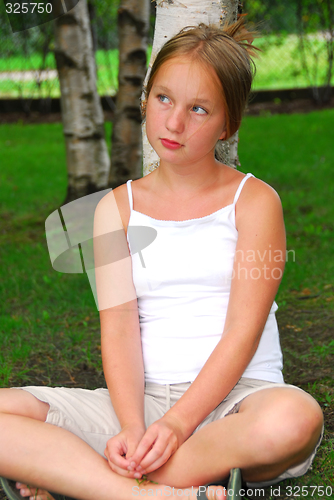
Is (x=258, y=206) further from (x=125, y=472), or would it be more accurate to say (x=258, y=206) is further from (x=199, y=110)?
(x=125, y=472)

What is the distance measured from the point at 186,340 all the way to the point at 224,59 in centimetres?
91

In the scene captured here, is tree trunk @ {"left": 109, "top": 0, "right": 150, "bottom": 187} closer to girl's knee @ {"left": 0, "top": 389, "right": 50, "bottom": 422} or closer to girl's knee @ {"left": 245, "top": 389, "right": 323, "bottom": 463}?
girl's knee @ {"left": 0, "top": 389, "right": 50, "bottom": 422}

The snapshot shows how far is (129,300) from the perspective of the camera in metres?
1.97

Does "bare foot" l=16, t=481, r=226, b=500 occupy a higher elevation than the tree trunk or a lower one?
lower

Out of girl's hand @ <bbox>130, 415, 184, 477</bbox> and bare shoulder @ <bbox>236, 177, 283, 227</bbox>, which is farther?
bare shoulder @ <bbox>236, 177, 283, 227</bbox>

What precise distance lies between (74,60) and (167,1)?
2930 millimetres

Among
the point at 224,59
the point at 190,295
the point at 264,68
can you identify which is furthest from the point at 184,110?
the point at 264,68

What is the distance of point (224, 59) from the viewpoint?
183cm

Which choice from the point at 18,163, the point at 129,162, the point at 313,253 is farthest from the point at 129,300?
the point at 18,163

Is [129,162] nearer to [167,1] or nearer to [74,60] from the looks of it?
[74,60]

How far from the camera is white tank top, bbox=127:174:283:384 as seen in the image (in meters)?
1.89

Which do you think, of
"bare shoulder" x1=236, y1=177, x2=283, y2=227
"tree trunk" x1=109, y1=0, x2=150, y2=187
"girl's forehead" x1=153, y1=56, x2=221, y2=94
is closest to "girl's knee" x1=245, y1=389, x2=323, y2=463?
"bare shoulder" x1=236, y1=177, x2=283, y2=227

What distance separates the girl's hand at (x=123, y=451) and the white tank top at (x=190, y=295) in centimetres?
28

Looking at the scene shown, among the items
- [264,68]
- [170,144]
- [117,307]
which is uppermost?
[170,144]
